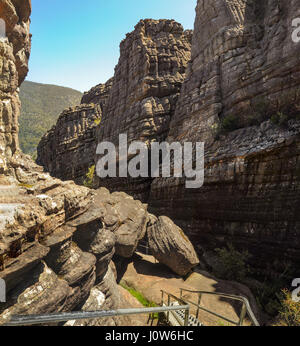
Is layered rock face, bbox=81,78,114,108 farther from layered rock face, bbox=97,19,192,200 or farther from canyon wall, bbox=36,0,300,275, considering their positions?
canyon wall, bbox=36,0,300,275

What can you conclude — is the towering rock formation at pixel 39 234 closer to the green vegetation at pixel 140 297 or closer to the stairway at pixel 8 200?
the stairway at pixel 8 200

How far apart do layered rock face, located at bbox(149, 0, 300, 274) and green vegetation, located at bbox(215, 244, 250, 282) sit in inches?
27.6

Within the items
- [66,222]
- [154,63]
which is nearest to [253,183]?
[66,222]

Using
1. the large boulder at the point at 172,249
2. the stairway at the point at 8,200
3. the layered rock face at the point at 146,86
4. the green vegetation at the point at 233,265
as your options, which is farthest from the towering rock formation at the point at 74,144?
Answer: the stairway at the point at 8,200

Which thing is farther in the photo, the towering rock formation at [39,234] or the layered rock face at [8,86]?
the layered rock face at [8,86]

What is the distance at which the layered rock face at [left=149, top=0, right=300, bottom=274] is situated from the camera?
11.0m

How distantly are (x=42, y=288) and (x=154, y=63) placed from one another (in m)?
28.3

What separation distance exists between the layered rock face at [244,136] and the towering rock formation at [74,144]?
25145mm

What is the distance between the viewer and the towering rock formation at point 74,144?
41250mm

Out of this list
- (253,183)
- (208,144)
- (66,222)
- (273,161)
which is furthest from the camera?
(208,144)

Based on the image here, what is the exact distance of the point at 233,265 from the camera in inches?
461

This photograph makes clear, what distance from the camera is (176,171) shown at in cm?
1814

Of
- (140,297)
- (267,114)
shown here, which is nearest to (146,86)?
(267,114)
